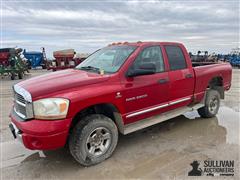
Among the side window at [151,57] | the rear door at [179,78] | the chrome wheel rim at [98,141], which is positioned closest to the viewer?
the chrome wheel rim at [98,141]

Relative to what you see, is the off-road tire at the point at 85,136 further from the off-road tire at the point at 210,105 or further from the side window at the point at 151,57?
the off-road tire at the point at 210,105

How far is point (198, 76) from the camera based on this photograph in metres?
5.11

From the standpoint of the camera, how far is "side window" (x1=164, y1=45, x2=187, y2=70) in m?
4.63

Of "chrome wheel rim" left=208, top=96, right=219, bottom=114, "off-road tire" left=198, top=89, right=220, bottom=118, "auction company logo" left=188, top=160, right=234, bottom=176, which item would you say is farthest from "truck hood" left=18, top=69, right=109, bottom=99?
"chrome wheel rim" left=208, top=96, right=219, bottom=114

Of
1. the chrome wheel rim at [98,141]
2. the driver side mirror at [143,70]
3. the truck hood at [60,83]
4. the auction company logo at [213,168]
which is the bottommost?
the auction company logo at [213,168]

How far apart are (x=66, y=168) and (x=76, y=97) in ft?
3.95

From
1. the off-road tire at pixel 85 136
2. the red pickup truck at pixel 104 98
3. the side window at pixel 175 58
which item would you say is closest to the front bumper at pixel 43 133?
the red pickup truck at pixel 104 98

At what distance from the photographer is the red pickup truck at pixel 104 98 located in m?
3.01

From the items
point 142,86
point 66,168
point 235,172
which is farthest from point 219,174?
point 66,168

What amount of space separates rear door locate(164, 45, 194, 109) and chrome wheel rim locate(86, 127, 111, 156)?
167 centimetres

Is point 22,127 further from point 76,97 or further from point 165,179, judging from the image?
point 165,179

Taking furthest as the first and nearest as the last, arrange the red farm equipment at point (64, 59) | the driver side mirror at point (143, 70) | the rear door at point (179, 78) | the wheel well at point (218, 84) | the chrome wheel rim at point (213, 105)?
the red farm equipment at point (64, 59)
the wheel well at point (218, 84)
the chrome wheel rim at point (213, 105)
the rear door at point (179, 78)
the driver side mirror at point (143, 70)

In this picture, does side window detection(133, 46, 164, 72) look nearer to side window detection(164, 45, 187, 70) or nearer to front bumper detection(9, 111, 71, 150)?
side window detection(164, 45, 187, 70)

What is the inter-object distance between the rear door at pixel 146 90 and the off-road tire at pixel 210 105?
1.67 m
